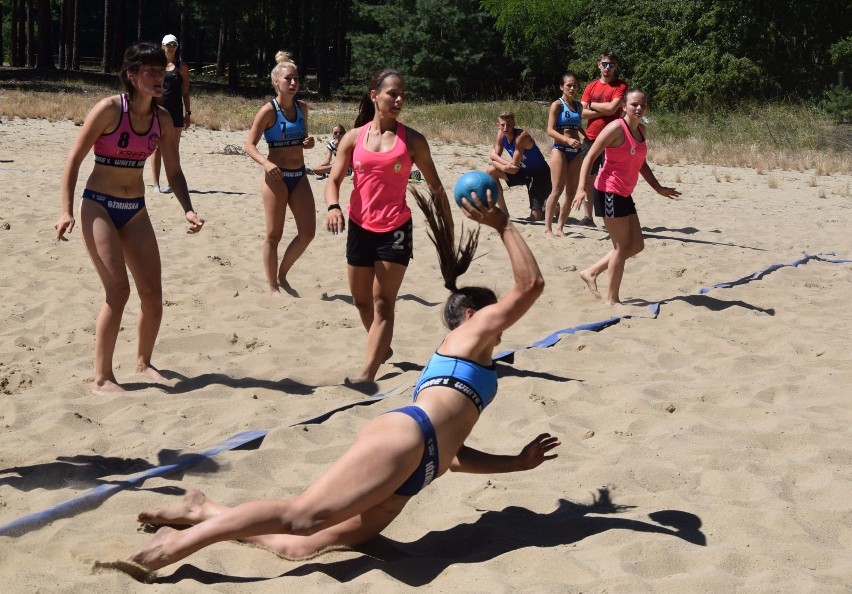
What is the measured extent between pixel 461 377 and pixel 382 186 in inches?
89.3

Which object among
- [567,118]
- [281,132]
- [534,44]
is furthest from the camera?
[534,44]

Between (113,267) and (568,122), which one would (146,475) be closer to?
(113,267)

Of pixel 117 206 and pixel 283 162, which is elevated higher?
pixel 283 162

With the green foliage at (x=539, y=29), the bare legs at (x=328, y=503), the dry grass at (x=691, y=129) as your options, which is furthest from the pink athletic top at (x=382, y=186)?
the green foliage at (x=539, y=29)

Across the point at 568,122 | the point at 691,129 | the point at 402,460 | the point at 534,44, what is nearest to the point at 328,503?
the point at 402,460

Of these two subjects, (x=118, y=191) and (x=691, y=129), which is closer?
(x=118, y=191)

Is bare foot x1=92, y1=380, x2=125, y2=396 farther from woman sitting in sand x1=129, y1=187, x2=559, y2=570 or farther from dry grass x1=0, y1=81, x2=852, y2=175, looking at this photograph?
dry grass x1=0, y1=81, x2=852, y2=175

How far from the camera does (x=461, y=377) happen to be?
3.58 meters

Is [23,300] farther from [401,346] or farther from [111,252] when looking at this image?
[401,346]

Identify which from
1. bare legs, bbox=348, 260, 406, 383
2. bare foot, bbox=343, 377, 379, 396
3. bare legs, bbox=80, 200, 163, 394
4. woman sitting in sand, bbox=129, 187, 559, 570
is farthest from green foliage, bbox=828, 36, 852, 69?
woman sitting in sand, bbox=129, 187, 559, 570

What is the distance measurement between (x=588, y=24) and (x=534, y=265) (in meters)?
37.1

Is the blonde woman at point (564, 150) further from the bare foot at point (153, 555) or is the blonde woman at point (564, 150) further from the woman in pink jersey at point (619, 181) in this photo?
the bare foot at point (153, 555)

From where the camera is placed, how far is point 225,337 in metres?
6.62

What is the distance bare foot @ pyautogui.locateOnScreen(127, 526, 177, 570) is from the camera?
10.6 ft
